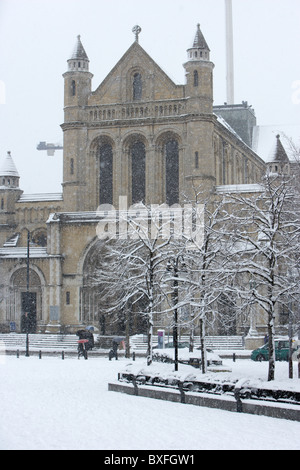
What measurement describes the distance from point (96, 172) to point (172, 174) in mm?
5419

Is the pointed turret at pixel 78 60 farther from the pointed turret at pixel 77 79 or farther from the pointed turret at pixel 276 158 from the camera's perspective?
the pointed turret at pixel 276 158

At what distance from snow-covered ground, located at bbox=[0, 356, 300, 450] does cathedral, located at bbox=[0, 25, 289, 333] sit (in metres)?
27.8

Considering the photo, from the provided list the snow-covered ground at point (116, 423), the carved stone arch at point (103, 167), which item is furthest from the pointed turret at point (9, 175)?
the snow-covered ground at point (116, 423)

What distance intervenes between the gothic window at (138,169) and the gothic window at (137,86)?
10.2 feet

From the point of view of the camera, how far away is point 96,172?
189 feet

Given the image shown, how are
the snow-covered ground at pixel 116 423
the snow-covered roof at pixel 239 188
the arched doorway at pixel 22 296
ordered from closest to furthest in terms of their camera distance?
1. the snow-covered ground at pixel 116 423
2. the snow-covered roof at pixel 239 188
3. the arched doorway at pixel 22 296

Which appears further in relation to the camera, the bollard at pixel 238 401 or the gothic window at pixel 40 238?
the gothic window at pixel 40 238

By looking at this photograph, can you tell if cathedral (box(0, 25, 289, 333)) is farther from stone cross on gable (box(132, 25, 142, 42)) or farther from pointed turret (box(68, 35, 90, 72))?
stone cross on gable (box(132, 25, 142, 42))

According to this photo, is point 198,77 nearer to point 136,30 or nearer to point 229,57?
point 136,30

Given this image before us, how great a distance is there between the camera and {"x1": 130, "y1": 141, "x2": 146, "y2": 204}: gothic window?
56.9 meters

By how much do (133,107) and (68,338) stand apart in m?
16.3

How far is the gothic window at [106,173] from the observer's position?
57.7 metres

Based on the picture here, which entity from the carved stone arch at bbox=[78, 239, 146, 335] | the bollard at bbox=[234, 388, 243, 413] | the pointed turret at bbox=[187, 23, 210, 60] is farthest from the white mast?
the bollard at bbox=[234, 388, 243, 413]

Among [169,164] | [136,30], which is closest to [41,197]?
[169,164]
